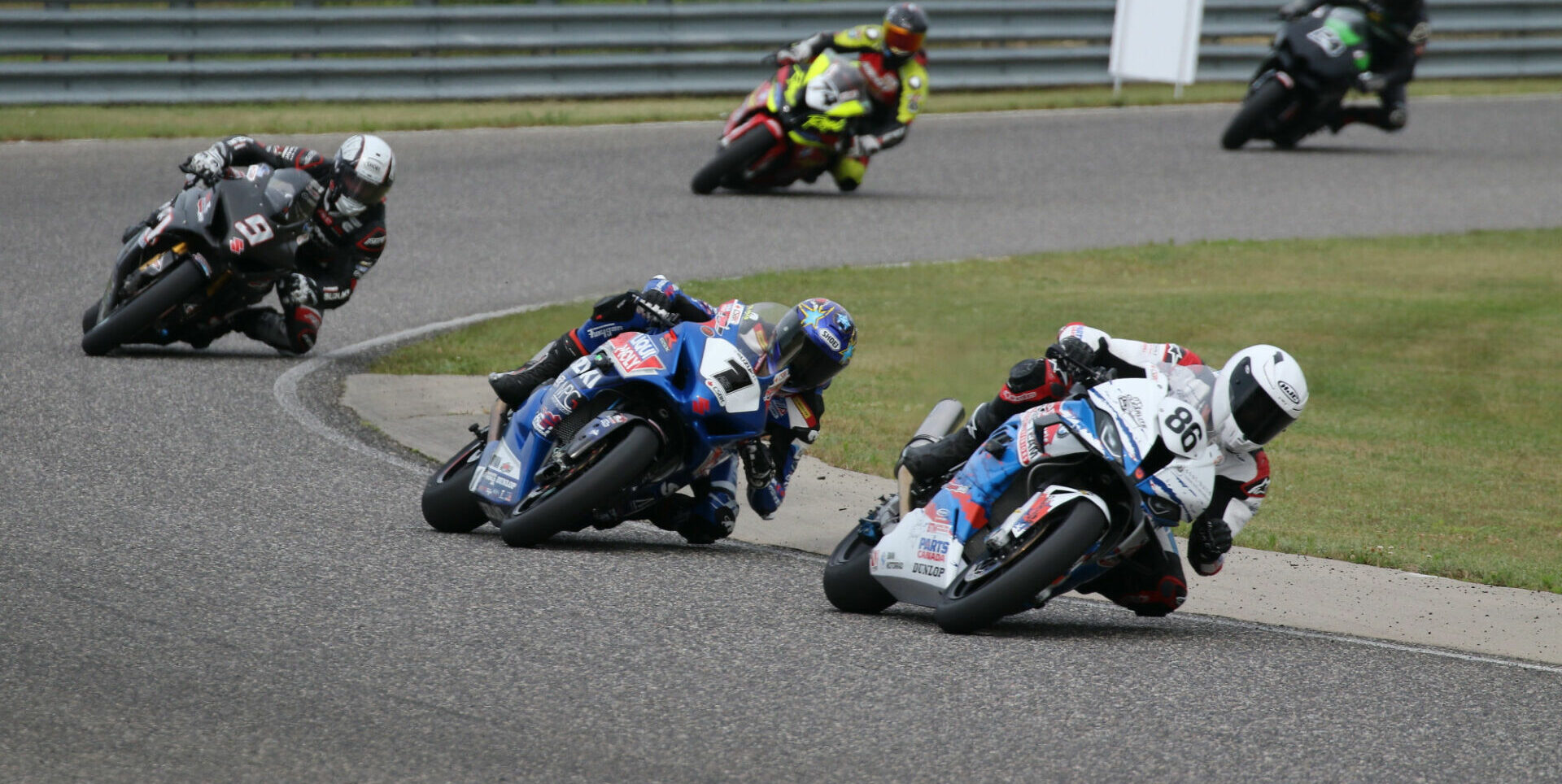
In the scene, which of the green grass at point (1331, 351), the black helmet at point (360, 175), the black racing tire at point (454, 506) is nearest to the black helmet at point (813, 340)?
the black racing tire at point (454, 506)

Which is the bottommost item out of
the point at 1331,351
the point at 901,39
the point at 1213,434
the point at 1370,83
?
the point at 1370,83

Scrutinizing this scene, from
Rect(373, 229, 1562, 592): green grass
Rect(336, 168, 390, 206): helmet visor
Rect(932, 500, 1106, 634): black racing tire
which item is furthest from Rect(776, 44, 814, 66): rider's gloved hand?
Rect(932, 500, 1106, 634): black racing tire

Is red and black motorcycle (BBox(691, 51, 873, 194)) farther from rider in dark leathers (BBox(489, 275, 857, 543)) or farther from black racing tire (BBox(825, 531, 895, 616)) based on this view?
black racing tire (BBox(825, 531, 895, 616))

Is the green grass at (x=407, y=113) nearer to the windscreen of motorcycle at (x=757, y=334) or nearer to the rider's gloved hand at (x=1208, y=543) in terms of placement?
the windscreen of motorcycle at (x=757, y=334)

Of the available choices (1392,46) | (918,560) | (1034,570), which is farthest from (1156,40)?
(1034,570)

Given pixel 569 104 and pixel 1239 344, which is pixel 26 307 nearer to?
pixel 1239 344

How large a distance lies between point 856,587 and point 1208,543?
4.10ft

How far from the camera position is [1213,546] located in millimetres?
6477

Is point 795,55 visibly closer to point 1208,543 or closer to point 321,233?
point 321,233

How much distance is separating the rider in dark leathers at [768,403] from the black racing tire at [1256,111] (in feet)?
48.0

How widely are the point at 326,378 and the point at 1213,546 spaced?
20.4 ft

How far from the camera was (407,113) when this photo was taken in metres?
20.1

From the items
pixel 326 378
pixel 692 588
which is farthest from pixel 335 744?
pixel 326 378

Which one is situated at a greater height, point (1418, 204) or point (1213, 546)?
point (1213, 546)
